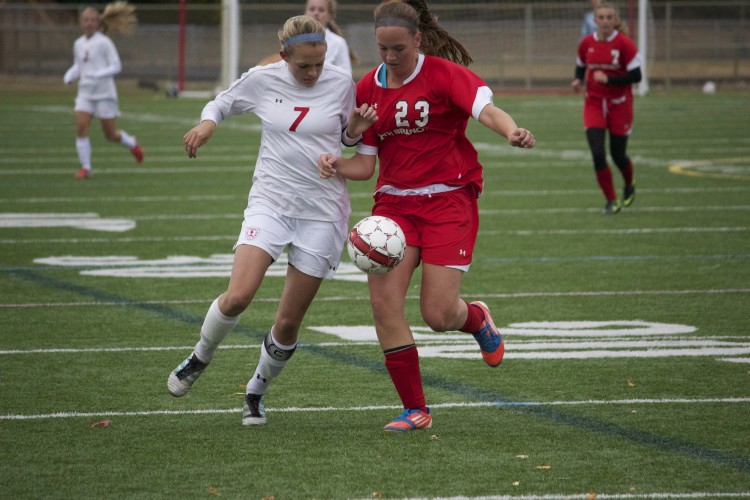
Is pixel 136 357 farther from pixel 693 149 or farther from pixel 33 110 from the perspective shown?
pixel 33 110

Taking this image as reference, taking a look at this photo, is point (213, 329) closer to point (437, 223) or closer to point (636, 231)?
point (437, 223)

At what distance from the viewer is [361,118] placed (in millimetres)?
6180

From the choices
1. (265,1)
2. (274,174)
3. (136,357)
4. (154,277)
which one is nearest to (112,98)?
(154,277)

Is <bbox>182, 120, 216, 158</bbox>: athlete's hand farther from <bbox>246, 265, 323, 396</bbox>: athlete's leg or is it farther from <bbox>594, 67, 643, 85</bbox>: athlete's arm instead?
<bbox>594, 67, 643, 85</bbox>: athlete's arm

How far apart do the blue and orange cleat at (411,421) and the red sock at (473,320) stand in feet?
2.05

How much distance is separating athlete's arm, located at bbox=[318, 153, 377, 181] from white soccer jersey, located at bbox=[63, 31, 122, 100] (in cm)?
1312

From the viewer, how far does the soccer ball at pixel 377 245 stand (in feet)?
20.0

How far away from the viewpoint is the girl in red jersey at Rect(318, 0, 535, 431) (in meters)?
6.16

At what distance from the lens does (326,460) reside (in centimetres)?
559

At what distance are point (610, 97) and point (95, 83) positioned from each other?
8.00 metres

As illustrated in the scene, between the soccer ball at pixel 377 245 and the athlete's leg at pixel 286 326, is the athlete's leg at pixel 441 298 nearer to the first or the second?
the soccer ball at pixel 377 245

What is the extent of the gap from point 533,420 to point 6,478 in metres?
2.43

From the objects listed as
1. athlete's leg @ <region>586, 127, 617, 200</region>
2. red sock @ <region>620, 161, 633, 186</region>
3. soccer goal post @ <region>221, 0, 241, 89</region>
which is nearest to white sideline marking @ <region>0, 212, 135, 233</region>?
athlete's leg @ <region>586, 127, 617, 200</region>

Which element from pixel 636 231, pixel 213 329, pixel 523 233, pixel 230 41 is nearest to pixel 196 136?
pixel 213 329
